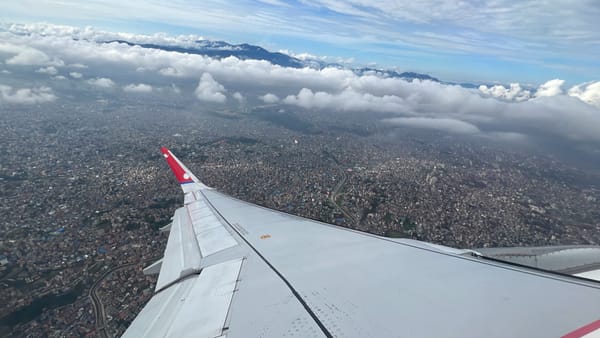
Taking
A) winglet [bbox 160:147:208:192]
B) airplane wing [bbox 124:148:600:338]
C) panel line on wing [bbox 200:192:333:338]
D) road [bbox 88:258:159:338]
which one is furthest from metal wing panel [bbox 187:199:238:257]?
road [bbox 88:258:159:338]

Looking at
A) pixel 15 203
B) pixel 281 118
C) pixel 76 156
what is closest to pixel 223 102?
pixel 281 118

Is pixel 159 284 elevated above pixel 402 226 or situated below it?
above

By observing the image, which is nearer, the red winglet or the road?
the red winglet

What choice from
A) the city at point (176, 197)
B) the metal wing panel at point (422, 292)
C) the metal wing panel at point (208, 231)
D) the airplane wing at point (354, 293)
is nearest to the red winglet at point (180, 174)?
the metal wing panel at point (208, 231)

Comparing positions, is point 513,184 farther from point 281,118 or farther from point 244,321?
point 281,118

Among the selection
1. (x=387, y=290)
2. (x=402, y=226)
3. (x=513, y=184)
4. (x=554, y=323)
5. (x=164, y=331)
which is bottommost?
(x=402, y=226)

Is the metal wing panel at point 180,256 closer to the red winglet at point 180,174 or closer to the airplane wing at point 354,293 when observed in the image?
the airplane wing at point 354,293

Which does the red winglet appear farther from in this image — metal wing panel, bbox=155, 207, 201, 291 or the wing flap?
the wing flap

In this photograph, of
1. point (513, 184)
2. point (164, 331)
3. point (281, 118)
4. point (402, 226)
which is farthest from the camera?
point (281, 118)

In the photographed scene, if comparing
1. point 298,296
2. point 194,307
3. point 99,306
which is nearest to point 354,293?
point 298,296
